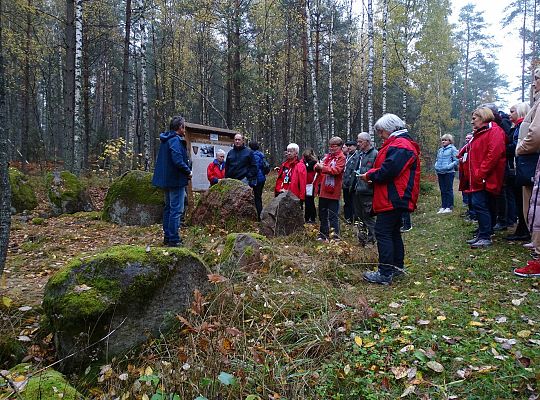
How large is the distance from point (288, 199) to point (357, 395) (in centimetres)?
483

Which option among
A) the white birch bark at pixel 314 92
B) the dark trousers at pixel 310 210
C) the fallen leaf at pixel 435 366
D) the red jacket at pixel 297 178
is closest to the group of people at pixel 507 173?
the fallen leaf at pixel 435 366

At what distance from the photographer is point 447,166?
9.15 meters

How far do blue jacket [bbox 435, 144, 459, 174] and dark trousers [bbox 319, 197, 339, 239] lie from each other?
385 centimetres

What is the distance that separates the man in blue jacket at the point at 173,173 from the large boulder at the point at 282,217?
1655 millimetres

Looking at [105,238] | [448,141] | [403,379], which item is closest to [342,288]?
[403,379]

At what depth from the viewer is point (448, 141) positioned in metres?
9.28

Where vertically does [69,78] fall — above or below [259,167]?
above

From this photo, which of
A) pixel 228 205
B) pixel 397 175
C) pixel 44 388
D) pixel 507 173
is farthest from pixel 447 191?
pixel 44 388

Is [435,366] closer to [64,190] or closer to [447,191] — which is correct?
[447,191]

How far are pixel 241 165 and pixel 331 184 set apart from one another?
248cm

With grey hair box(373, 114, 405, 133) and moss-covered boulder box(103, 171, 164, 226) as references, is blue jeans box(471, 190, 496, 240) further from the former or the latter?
moss-covered boulder box(103, 171, 164, 226)

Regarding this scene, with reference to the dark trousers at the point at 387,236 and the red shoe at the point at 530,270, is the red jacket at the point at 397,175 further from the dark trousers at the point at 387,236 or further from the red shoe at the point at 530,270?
the red shoe at the point at 530,270

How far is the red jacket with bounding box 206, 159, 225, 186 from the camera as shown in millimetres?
9188

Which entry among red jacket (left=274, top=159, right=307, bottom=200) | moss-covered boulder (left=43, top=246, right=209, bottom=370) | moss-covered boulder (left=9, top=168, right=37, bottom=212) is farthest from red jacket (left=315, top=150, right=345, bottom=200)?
moss-covered boulder (left=9, top=168, right=37, bottom=212)
